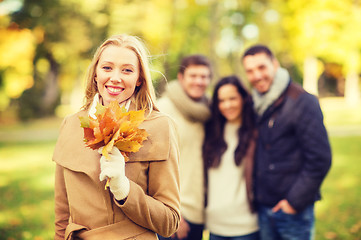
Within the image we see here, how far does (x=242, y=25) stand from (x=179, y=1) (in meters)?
5.65

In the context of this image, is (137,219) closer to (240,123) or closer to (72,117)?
(72,117)

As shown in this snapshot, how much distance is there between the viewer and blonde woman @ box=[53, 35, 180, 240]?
1870 mm

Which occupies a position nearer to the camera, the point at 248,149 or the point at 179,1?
the point at 248,149

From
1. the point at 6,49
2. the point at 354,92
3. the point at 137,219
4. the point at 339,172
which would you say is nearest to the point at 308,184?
the point at 137,219

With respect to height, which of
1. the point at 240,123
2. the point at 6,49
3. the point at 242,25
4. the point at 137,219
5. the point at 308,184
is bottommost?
the point at 308,184

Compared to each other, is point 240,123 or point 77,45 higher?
point 77,45

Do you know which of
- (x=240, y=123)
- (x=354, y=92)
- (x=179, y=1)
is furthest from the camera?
(x=354, y=92)

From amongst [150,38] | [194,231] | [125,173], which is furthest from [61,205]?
[150,38]

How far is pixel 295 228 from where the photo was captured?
125 inches

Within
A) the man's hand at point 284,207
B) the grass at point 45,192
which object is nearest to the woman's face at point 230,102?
the man's hand at point 284,207

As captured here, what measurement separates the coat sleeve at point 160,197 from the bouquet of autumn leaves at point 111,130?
25cm

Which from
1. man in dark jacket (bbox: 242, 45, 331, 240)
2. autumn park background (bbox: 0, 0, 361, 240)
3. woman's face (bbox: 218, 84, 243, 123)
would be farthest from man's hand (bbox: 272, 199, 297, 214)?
autumn park background (bbox: 0, 0, 361, 240)

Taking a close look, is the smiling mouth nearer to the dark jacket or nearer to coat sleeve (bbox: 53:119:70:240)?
coat sleeve (bbox: 53:119:70:240)

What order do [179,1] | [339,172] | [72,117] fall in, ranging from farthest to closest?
[179,1] → [339,172] → [72,117]
